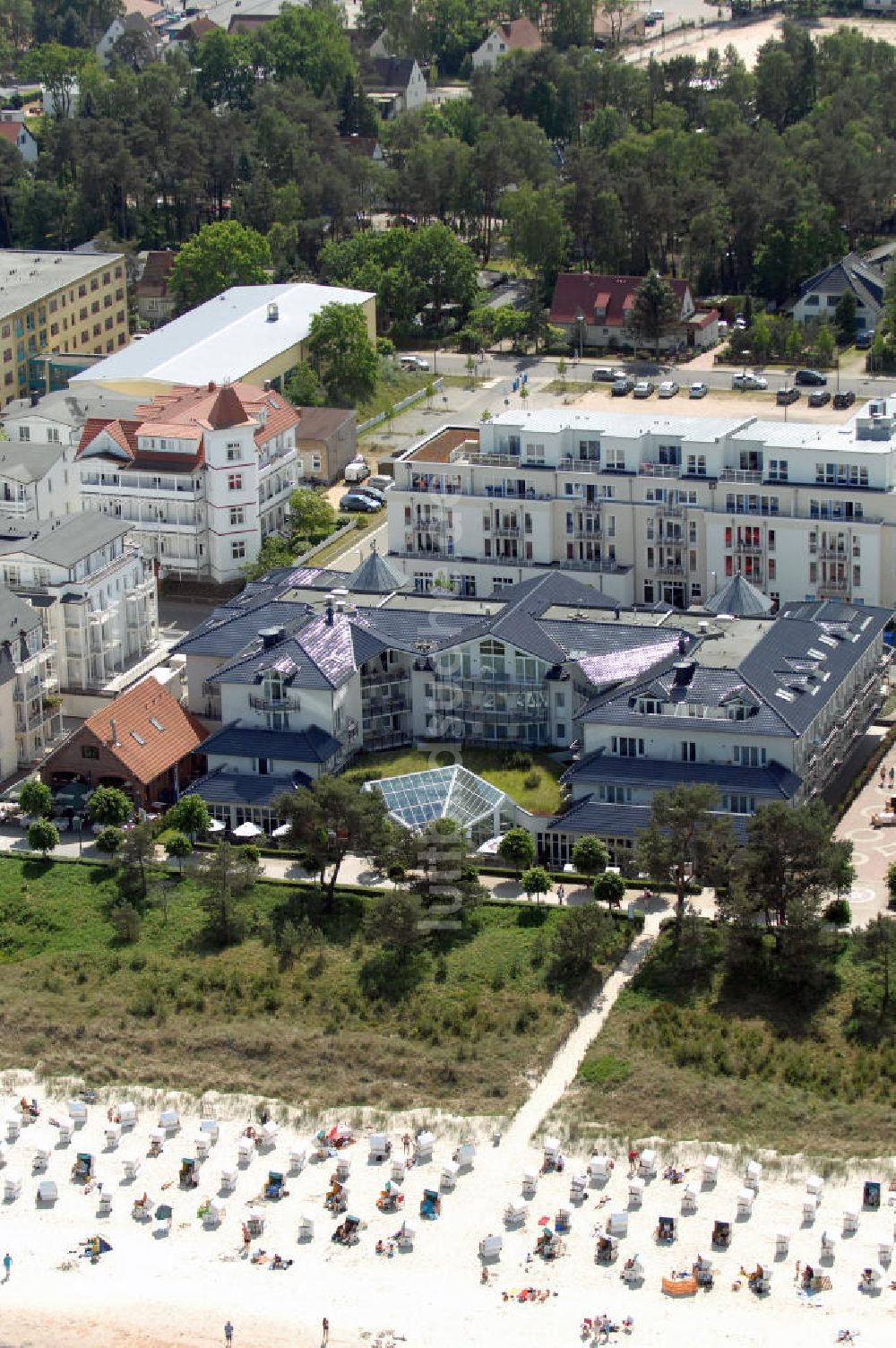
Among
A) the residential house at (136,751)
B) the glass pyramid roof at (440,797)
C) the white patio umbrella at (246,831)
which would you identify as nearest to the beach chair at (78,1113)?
the white patio umbrella at (246,831)

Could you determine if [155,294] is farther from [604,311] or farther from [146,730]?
[146,730]

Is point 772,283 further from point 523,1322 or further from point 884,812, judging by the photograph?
point 523,1322

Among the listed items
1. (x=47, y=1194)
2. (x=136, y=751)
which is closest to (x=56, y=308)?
(x=136, y=751)

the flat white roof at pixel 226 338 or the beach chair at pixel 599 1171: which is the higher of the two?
the flat white roof at pixel 226 338

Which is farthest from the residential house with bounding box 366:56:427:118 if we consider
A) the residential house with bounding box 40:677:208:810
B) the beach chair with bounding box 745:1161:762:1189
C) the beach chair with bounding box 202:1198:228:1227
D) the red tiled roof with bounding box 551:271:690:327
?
the beach chair with bounding box 745:1161:762:1189

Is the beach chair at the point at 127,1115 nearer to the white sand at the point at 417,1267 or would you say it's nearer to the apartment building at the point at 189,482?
the white sand at the point at 417,1267

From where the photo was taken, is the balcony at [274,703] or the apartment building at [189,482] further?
the apartment building at [189,482]

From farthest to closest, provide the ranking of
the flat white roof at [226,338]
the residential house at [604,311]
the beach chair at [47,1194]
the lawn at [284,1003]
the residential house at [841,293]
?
1. the residential house at [841,293]
2. the residential house at [604,311]
3. the flat white roof at [226,338]
4. the lawn at [284,1003]
5. the beach chair at [47,1194]

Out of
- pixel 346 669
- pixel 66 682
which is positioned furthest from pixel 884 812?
pixel 66 682
